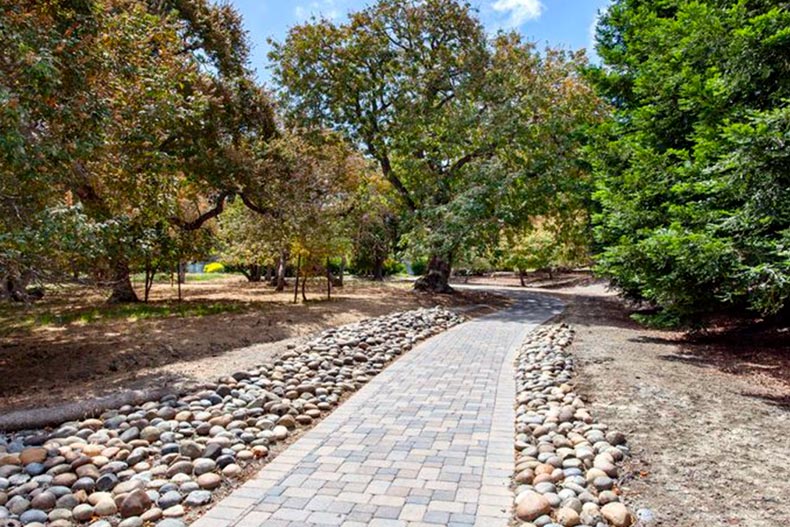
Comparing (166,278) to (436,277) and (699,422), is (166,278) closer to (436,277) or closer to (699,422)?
(436,277)

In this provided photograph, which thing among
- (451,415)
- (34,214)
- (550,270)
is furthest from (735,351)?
(550,270)

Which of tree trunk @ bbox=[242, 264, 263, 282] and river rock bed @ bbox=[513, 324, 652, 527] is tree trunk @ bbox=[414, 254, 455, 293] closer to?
tree trunk @ bbox=[242, 264, 263, 282]

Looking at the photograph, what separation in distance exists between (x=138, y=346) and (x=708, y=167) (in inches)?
347

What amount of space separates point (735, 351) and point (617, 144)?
4.33m

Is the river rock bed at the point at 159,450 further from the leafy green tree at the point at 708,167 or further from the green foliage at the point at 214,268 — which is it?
the green foliage at the point at 214,268

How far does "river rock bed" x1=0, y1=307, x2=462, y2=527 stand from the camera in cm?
301

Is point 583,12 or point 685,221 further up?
point 583,12

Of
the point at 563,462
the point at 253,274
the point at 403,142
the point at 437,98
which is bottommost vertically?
the point at 563,462

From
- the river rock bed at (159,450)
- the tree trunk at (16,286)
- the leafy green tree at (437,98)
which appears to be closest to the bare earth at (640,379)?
the river rock bed at (159,450)

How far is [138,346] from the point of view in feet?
24.5

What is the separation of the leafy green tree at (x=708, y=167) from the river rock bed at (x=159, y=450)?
481 centimetres

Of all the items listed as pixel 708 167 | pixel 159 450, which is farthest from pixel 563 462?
pixel 708 167

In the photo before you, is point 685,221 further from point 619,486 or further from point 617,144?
point 619,486

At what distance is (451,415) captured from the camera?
15.5 ft
